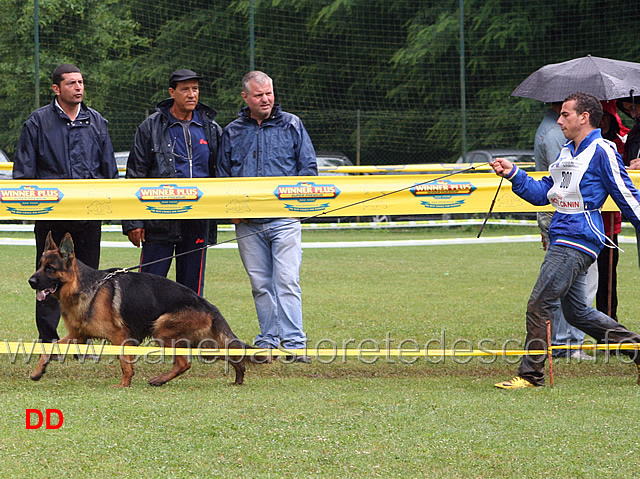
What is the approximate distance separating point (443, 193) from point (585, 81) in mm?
1537

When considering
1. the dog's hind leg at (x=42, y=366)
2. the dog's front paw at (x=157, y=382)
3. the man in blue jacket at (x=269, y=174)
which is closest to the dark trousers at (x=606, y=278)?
the man in blue jacket at (x=269, y=174)

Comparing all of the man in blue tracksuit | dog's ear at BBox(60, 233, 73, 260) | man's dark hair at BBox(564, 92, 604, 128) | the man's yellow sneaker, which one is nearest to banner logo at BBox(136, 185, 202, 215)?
dog's ear at BBox(60, 233, 73, 260)

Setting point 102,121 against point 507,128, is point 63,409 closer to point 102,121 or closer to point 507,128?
point 102,121

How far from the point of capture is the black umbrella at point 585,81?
707 centimetres

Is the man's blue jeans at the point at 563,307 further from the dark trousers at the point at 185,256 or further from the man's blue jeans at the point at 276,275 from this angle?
the dark trousers at the point at 185,256

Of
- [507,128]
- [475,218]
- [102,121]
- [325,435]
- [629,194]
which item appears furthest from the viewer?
[507,128]

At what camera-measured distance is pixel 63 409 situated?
5102mm

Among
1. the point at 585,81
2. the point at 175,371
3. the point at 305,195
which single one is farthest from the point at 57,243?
the point at 585,81

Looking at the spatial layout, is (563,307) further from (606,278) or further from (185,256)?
(185,256)

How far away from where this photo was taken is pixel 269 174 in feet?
22.5

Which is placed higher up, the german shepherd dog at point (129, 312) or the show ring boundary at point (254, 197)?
the show ring boundary at point (254, 197)

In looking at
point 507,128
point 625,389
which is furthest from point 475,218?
point 625,389

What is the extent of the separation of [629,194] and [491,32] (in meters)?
18.1

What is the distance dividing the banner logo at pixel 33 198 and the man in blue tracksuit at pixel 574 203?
10.2 feet
